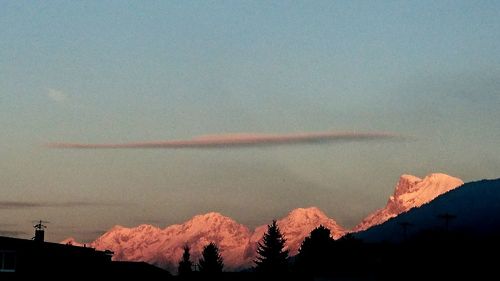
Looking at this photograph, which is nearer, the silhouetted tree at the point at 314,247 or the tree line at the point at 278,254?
the tree line at the point at 278,254

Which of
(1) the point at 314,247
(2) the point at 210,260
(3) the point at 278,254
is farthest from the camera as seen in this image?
(1) the point at 314,247

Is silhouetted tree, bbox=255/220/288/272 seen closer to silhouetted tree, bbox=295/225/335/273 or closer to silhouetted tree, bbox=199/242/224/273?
silhouetted tree, bbox=295/225/335/273

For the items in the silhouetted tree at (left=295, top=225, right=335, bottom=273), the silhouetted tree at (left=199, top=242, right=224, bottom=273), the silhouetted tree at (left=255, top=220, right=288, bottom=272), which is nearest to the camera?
the silhouetted tree at (left=255, top=220, right=288, bottom=272)

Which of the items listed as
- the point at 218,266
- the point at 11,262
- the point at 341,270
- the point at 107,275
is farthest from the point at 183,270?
the point at 11,262

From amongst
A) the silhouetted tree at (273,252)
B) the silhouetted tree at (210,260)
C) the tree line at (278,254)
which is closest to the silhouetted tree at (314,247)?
the tree line at (278,254)

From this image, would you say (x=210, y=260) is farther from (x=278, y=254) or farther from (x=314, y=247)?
(x=314, y=247)

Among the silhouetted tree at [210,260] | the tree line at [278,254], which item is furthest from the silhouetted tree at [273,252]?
the silhouetted tree at [210,260]

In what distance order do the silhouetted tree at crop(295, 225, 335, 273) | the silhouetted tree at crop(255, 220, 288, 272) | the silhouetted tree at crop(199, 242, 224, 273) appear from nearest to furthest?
the silhouetted tree at crop(255, 220, 288, 272) → the silhouetted tree at crop(199, 242, 224, 273) → the silhouetted tree at crop(295, 225, 335, 273)

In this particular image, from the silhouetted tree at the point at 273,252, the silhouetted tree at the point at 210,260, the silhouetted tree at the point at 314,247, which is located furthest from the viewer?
the silhouetted tree at the point at 314,247

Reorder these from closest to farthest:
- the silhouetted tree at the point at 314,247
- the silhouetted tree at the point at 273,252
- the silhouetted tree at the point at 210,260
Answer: the silhouetted tree at the point at 273,252 < the silhouetted tree at the point at 210,260 < the silhouetted tree at the point at 314,247

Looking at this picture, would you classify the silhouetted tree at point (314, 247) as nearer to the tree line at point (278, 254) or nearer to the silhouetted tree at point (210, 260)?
the tree line at point (278, 254)

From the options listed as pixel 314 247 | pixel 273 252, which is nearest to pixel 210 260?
pixel 273 252

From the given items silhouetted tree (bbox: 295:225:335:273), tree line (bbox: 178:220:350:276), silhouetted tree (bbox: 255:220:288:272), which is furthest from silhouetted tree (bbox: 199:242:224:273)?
silhouetted tree (bbox: 295:225:335:273)

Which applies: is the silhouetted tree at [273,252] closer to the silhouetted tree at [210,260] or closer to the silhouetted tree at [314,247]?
the silhouetted tree at [314,247]
